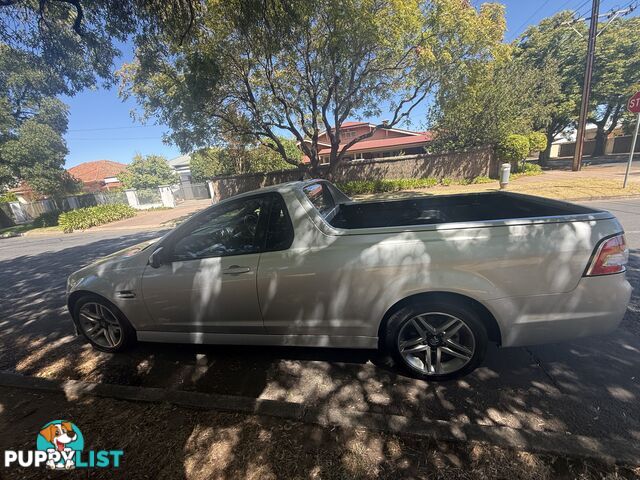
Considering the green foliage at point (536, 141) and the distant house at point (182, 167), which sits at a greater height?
the distant house at point (182, 167)

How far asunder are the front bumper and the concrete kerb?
64 cm

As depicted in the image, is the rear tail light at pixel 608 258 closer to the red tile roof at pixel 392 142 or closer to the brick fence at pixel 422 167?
the brick fence at pixel 422 167

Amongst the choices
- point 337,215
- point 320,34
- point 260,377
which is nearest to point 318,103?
point 320,34

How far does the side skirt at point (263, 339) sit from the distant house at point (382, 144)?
2357 centimetres

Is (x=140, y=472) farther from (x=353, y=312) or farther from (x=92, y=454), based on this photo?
(x=353, y=312)

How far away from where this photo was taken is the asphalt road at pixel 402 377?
201 centimetres

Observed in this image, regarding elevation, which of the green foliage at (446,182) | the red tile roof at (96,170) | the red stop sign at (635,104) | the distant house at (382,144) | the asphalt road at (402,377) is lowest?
the asphalt road at (402,377)

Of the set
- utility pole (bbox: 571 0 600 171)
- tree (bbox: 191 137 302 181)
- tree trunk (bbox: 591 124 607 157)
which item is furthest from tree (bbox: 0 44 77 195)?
tree trunk (bbox: 591 124 607 157)

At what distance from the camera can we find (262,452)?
1.87m

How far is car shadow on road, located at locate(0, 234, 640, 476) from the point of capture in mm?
2012

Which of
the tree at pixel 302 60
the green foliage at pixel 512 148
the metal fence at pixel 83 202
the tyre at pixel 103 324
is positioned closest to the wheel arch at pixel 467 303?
the tyre at pixel 103 324

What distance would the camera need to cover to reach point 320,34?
31.8 feet

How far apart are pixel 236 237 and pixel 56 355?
2.66 meters

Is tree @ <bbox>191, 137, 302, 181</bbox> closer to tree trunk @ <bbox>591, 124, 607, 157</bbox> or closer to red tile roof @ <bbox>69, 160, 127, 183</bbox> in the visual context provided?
red tile roof @ <bbox>69, 160, 127, 183</bbox>
